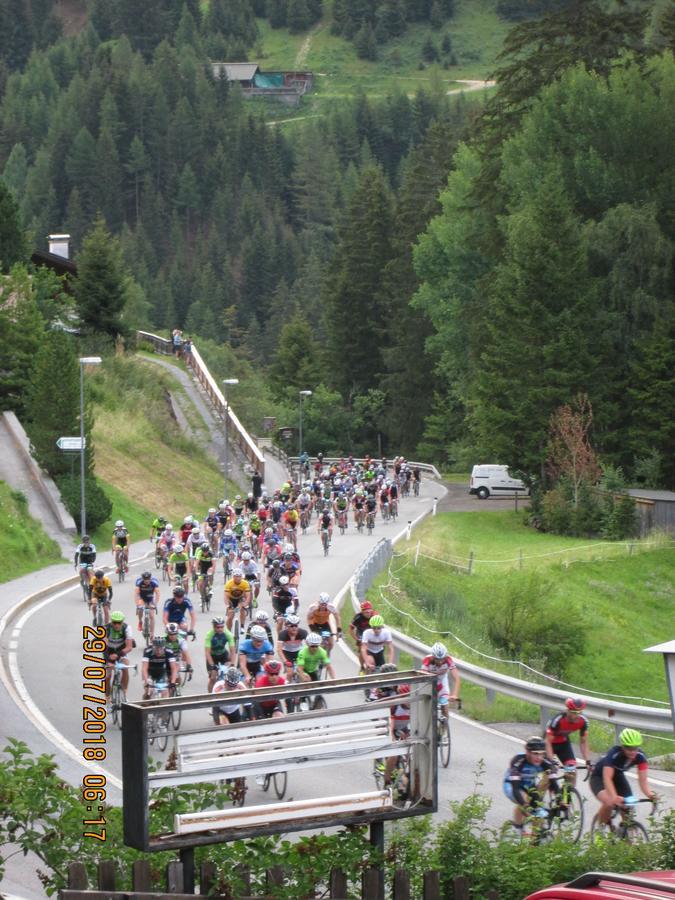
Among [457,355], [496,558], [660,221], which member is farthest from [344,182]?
[496,558]

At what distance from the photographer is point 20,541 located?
40.2 metres

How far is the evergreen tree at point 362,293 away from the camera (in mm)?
97312

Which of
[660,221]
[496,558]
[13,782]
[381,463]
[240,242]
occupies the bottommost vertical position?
[240,242]

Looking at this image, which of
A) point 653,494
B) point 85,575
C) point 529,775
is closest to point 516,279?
point 653,494

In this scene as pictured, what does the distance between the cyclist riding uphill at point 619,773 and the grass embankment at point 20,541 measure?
79.5 feet

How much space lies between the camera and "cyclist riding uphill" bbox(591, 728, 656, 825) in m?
13.9

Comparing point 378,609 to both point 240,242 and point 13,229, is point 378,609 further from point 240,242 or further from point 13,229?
point 240,242

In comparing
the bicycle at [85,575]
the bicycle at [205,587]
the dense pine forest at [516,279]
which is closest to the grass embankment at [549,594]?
the bicycle at [205,587]

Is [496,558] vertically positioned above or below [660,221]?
below

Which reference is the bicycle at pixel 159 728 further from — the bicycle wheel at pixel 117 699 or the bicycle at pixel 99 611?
the bicycle at pixel 99 611

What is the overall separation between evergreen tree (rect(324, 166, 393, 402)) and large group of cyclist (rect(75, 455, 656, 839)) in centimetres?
5257

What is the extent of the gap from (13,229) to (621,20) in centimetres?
2624

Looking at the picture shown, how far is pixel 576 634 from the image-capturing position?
3397 cm

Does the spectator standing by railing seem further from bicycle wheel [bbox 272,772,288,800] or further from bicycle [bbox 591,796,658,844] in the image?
bicycle wheel [bbox 272,772,288,800]
